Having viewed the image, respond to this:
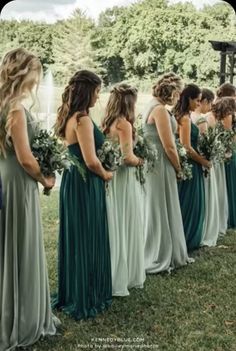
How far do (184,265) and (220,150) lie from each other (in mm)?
1231

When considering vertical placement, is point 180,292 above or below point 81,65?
below

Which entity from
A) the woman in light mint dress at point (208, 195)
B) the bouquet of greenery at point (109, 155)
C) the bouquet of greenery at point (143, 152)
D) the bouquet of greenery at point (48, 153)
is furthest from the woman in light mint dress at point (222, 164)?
the bouquet of greenery at point (48, 153)

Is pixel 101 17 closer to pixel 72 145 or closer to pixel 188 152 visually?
pixel 72 145

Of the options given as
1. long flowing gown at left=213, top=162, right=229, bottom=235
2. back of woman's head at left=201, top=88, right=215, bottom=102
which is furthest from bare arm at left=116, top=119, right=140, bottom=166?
long flowing gown at left=213, top=162, right=229, bottom=235

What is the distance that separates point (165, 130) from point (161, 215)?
27.4 inches

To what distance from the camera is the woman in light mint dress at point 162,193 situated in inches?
172

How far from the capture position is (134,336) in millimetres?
3158

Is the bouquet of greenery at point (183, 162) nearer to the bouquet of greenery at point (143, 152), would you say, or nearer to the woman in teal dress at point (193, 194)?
the woman in teal dress at point (193, 194)

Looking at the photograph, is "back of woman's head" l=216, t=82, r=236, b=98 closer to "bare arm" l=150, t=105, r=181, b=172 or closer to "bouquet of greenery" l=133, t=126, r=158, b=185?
"bare arm" l=150, t=105, r=181, b=172

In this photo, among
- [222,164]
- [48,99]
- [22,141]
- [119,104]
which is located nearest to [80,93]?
[48,99]

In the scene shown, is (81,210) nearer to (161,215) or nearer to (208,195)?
(161,215)

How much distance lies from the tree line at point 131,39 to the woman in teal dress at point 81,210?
259mm

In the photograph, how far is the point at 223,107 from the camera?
18.7 feet

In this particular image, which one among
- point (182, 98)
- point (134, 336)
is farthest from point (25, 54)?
point (182, 98)
